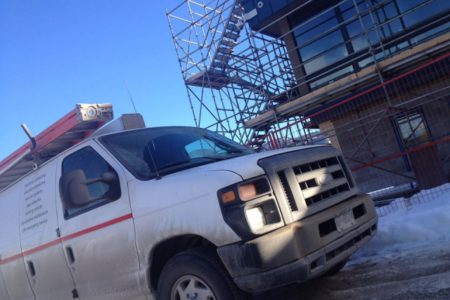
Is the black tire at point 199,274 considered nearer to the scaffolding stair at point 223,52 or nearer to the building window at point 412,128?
the building window at point 412,128

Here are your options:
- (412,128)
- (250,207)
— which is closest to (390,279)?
(250,207)

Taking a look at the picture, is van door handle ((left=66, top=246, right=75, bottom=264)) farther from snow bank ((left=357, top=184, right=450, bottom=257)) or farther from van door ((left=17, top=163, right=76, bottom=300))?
snow bank ((left=357, top=184, right=450, bottom=257))

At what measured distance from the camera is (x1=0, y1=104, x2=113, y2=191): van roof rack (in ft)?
21.7

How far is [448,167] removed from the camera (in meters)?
11.2

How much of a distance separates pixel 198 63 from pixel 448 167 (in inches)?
357

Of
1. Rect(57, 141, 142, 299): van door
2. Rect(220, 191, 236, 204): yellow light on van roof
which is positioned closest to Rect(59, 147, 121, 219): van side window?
Rect(57, 141, 142, 299): van door

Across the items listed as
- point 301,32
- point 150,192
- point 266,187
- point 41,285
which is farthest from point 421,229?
point 301,32

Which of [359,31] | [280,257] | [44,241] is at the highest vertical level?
[359,31]

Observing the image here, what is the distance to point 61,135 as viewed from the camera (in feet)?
22.2

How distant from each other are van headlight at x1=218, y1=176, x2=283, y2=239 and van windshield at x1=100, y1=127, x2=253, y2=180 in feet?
2.74

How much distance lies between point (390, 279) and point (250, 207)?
5.85 ft

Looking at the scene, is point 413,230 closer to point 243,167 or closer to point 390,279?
point 390,279

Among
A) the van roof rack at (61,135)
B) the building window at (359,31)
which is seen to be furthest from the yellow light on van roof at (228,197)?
the building window at (359,31)

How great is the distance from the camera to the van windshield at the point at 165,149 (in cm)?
416
